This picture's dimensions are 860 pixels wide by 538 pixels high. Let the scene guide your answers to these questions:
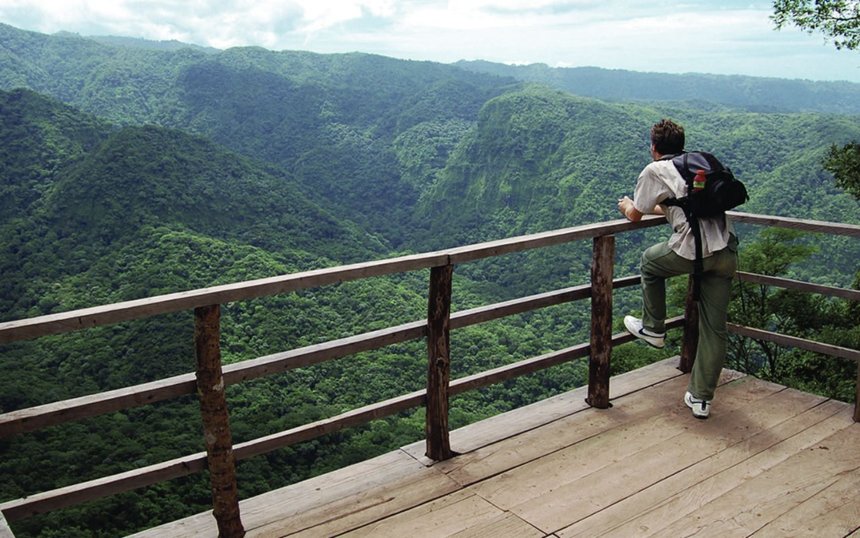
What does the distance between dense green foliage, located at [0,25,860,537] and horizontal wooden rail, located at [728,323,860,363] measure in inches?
266

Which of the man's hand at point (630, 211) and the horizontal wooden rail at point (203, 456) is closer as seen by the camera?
the horizontal wooden rail at point (203, 456)

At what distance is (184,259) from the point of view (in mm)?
32312

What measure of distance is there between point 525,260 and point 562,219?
688 centimetres

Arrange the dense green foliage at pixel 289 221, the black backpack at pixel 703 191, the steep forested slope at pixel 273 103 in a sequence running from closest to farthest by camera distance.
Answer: the black backpack at pixel 703 191 → the dense green foliage at pixel 289 221 → the steep forested slope at pixel 273 103

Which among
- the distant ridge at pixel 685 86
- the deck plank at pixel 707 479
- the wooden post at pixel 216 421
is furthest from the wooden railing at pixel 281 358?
the distant ridge at pixel 685 86

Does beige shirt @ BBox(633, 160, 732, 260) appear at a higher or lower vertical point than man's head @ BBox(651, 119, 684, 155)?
lower

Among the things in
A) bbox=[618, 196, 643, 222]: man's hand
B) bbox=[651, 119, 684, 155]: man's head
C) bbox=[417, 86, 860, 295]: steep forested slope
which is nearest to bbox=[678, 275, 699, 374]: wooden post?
bbox=[618, 196, 643, 222]: man's hand

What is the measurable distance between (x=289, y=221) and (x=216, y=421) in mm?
47675

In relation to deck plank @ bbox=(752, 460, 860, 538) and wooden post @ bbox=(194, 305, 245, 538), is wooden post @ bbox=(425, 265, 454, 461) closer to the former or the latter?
wooden post @ bbox=(194, 305, 245, 538)

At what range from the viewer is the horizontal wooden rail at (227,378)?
1.82 metres

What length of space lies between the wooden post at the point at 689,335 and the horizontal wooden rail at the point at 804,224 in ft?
1.54

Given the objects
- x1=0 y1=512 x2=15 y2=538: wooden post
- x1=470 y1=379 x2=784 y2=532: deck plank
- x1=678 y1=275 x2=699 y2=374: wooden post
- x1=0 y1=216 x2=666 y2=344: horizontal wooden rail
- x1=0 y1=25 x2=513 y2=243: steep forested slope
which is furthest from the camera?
x1=0 y1=25 x2=513 y2=243: steep forested slope

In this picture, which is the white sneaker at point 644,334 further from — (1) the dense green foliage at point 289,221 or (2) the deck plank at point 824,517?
(1) the dense green foliage at point 289,221

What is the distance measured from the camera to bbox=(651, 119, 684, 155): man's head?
2902 mm
